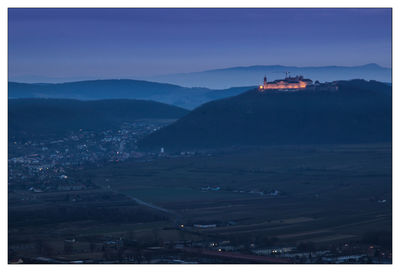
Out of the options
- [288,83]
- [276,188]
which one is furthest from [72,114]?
[276,188]

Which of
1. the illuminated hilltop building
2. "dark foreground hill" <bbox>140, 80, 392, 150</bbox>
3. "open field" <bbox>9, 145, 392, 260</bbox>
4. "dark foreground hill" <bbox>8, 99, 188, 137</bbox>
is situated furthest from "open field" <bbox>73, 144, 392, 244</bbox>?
Result: "dark foreground hill" <bbox>8, 99, 188, 137</bbox>

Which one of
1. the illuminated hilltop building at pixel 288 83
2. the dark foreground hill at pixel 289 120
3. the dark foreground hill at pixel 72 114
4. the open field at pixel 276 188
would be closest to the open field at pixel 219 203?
the open field at pixel 276 188

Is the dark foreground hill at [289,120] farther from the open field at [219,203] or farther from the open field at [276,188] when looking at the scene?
the open field at [219,203]

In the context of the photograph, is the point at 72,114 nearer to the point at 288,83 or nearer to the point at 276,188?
the point at 288,83

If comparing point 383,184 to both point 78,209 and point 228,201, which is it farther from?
point 78,209
